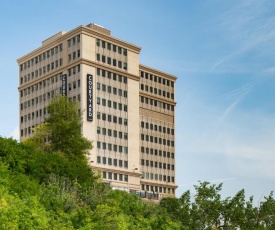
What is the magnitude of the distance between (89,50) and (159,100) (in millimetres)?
24243

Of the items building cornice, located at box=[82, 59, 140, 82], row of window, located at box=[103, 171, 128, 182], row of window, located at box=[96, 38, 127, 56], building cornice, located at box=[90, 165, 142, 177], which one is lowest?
row of window, located at box=[103, 171, 128, 182]

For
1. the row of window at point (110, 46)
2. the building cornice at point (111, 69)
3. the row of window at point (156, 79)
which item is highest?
the row of window at point (110, 46)

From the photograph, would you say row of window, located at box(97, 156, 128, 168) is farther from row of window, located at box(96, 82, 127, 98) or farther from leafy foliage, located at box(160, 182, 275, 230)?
leafy foliage, located at box(160, 182, 275, 230)

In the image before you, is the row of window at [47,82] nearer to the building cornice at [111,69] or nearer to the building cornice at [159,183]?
the building cornice at [111,69]

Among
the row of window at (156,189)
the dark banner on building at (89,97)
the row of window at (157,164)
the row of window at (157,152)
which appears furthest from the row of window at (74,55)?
the row of window at (156,189)

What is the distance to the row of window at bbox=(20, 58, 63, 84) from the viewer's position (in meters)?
105

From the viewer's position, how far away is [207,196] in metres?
51.2

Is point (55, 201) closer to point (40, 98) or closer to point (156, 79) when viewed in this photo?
point (40, 98)

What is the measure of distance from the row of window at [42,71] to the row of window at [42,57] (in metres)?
1.70

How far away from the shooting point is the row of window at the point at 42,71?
105 meters

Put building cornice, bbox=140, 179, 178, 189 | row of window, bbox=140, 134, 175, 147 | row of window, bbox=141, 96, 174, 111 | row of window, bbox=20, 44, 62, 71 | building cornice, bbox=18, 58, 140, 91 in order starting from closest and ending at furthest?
building cornice, bbox=18, 58, 140, 91 < row of window, bbox=20, 44, 62, 71 < building cornice, bbox=140, 179, 178, 189 < row of window, bbox=140, 134, 175, 147 < row of window, bbox=141, 96, 174, 111

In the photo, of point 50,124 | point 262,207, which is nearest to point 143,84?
point 50,124

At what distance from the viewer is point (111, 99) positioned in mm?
102062

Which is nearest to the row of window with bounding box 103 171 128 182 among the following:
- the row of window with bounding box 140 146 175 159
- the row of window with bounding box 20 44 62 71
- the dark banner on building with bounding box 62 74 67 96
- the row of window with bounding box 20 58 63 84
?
the row of window with bounding box 140 146 175 159
